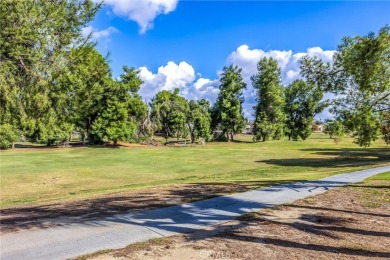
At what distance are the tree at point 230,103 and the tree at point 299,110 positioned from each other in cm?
1130

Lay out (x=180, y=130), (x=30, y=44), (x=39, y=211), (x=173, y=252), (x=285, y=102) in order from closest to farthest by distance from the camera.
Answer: (x=173, y=252) → (x=30, y=44) → (x=39, y=211) → (x=180, y=130) → (x=285, y=102)

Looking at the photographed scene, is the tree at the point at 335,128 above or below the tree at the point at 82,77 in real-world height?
below

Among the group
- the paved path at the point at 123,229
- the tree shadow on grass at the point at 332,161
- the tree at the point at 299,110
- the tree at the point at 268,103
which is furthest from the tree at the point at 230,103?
the paved path at the point at 123,229

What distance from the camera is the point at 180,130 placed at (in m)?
64.6

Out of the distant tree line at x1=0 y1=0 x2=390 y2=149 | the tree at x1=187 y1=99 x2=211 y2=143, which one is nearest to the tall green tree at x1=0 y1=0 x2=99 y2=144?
the distant tree line at x1=0 y1=0 x2=390 y2=149

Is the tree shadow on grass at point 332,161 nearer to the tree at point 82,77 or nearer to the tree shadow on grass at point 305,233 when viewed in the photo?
the tree shadow on grass at point 305,233

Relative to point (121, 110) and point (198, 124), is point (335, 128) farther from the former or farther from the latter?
point (198, 124)

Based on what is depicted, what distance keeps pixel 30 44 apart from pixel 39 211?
4.24 m

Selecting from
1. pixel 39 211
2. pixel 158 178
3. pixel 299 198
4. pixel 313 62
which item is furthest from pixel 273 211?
pixel 158 178

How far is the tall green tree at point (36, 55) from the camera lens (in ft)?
24.6

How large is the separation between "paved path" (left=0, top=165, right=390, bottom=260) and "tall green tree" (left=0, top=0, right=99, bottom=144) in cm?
345

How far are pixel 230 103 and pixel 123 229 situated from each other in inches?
2485

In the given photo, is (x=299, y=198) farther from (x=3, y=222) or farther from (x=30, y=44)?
(x=30, y=44)

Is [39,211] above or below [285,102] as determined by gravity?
below
